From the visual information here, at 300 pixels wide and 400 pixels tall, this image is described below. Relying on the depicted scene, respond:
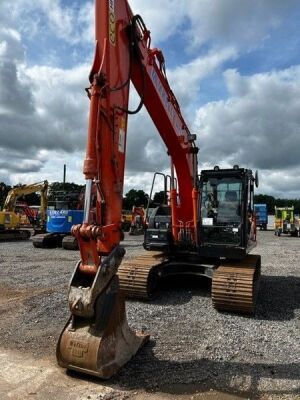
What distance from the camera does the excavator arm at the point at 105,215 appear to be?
4648 millimetres

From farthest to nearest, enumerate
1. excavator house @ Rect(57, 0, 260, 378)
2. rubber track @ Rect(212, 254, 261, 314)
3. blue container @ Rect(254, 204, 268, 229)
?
1. blue container @ Rect(254, 204, 268, 229)
2. rubber track @ Rect(212, 254, 261, 314)
3. excavator house @ Rect(57, 0, 260, 378)

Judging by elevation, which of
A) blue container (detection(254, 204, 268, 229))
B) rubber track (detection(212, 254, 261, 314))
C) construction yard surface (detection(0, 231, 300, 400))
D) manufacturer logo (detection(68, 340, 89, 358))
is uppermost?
blue container (detection(254, 204, 268, 229))

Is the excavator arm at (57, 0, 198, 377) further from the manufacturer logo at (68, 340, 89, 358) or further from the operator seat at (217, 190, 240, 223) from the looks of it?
the operator seat at (217, 190, 240, 223)

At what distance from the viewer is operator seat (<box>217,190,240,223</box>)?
828 centimetres

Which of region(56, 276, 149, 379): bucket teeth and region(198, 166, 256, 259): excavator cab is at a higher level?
region(198, 166, 256, 259): excavator cab

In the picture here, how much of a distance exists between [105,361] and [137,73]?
161 inches

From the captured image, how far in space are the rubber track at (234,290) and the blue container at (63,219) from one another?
1284cm

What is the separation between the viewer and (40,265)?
14.1m

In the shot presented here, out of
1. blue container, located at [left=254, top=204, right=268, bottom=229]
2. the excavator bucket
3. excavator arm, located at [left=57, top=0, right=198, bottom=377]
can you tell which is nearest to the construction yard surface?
the excavator bucket

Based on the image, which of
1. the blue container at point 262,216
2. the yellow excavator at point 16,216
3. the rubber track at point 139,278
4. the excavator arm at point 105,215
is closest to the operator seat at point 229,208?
the rubber track at point 139,278

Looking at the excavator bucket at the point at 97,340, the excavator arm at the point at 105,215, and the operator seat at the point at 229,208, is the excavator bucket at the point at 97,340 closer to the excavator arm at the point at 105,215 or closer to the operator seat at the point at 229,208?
the excavator arm at the point at 105,215

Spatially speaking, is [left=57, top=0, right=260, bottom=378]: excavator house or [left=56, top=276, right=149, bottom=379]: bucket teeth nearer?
[left=56, top=276, right=149, bottom=379]: bucket teeth

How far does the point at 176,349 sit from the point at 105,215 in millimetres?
2179

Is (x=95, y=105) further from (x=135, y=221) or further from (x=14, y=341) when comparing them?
(x=135, y=221)
